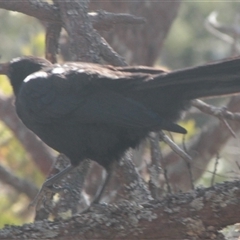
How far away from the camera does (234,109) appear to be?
6527 mm

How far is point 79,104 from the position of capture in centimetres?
408

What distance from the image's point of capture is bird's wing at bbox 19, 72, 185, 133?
3.85m

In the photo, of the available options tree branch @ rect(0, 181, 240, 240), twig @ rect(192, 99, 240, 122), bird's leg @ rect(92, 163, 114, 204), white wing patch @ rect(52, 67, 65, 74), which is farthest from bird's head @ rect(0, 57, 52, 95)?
tree branch @ rect(0, 181, 240, 240)

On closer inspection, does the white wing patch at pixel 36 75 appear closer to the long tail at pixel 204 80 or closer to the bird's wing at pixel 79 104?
the bird's wing at pixel 79 104

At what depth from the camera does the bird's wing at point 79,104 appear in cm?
385

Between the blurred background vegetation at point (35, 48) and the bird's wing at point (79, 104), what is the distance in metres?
2.10

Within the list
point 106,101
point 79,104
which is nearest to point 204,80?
point 106,101

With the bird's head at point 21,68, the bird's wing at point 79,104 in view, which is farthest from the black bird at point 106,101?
the bird's head at point 21,68

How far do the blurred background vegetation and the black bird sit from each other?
2.01 metres

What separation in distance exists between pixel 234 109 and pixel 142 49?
5.50ft

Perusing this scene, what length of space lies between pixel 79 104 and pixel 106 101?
20 cm

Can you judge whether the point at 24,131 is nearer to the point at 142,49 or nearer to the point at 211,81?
the point at 142,49

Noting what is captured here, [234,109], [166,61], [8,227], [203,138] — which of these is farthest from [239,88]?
[166,61]

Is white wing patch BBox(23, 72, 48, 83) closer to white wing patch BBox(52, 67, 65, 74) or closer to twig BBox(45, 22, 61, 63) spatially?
white wing patch BBox(52, 67, 65, 74)
